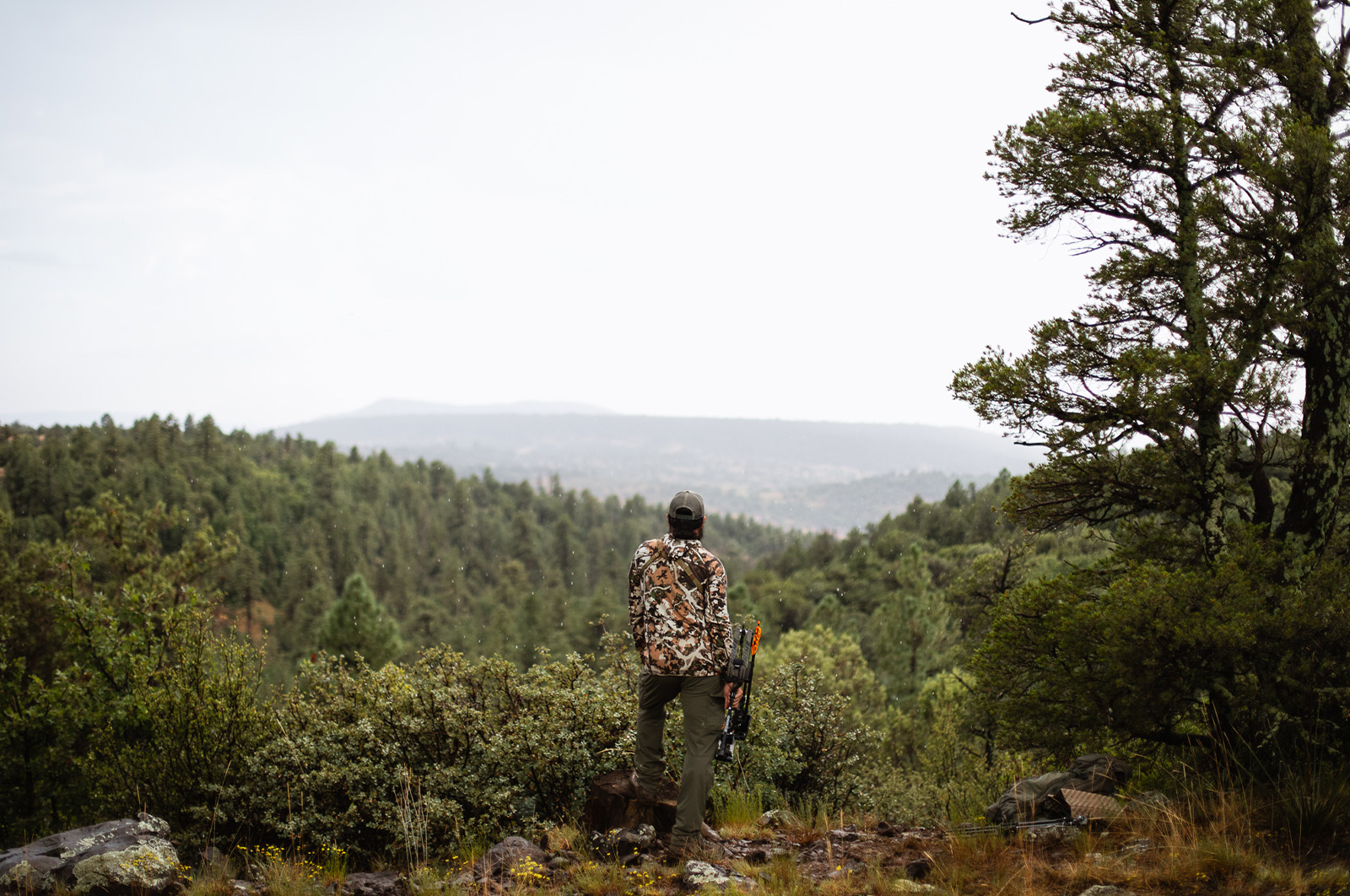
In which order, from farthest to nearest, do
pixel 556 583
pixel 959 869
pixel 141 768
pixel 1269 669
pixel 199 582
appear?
pixel 556 583 → pixel 199 582 → pixel 141 768 → pixel 1269 669 → pixel 959 869

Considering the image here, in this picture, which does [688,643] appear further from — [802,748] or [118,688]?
[118,688]

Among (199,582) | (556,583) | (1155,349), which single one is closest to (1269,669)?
(1155,349)

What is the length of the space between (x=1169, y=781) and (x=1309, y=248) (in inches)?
181

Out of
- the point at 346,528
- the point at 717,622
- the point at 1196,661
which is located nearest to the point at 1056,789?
the point at 1196,661

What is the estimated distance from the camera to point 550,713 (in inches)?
283

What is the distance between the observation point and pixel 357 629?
4491 centimetres

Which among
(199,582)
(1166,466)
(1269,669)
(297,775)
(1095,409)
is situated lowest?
(199,582)

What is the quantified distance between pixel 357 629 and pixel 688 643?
148ft

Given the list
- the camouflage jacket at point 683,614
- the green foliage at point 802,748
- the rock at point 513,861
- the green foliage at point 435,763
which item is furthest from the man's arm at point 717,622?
the green foliage at point 802,748

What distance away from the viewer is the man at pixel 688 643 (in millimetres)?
5094

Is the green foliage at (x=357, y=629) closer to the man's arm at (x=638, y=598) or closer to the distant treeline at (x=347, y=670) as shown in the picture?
the distant treeline at (x=347, y=670)

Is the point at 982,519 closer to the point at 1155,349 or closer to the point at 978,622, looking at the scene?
the point at 978,622

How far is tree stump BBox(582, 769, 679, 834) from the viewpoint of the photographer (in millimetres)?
5703

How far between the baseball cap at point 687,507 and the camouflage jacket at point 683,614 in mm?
175
